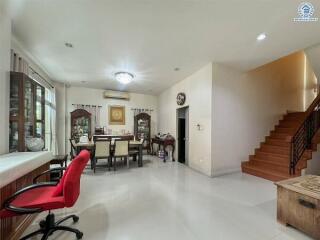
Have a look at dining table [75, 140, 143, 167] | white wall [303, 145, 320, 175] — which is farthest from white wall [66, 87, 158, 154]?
white wall [303, 145, 320, 175]

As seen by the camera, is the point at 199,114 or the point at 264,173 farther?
the point at 199,114

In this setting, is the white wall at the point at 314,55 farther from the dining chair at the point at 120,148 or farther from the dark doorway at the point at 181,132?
the dining chair at the point at 120,148

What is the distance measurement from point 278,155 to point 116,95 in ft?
19.8

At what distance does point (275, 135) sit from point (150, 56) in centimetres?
444

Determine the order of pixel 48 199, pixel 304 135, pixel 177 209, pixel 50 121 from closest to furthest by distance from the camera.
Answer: pixel 48 199, pixel 177 209, pixel 304 135, pixel 50 121

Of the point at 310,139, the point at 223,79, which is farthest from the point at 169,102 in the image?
the point at 310,139

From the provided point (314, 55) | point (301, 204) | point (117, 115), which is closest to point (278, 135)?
point (314, 55)

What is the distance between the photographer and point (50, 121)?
5.62m

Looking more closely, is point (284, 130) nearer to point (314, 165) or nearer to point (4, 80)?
point (314, 165)

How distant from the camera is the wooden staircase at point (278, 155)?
3.73m

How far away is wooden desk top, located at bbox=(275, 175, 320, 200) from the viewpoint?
1.81 meters

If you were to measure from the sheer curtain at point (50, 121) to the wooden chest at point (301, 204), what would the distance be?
6.27m

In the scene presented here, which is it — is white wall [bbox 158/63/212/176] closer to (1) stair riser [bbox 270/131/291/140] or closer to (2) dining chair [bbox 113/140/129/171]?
(2) dining chair [bbox 113/140/129/171]

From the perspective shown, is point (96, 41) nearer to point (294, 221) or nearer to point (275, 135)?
point (294, 221)
